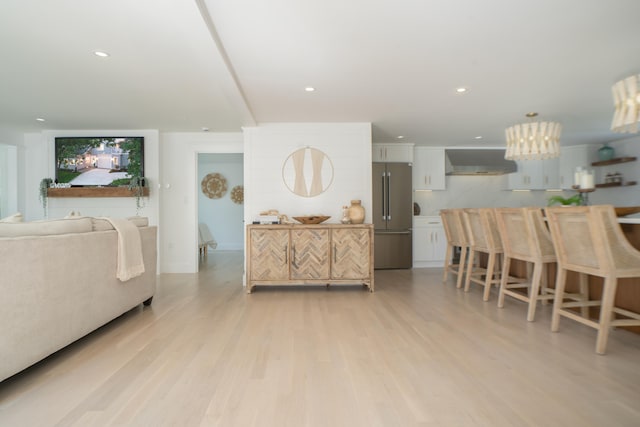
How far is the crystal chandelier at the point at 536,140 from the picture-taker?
3.53 metres

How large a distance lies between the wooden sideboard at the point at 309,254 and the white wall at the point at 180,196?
1.82 meters

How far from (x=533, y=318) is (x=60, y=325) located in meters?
3.45

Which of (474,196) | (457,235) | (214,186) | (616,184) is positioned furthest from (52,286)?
(616,184)

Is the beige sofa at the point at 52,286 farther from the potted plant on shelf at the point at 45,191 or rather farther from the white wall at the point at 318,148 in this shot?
the potted plant on shelf at the point at 45,191

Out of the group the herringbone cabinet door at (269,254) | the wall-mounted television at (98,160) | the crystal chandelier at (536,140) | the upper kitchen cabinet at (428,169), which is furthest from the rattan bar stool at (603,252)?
the wall-mounted television at (98,160)

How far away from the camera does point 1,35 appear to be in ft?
7.73

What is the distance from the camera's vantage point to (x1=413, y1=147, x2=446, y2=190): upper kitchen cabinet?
623cm

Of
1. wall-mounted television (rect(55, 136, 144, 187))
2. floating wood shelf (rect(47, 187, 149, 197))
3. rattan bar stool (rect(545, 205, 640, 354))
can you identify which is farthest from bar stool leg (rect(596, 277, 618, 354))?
wall-mounted television (rect(55, 136, 144, 187))

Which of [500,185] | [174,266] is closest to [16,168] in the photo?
[174,266]

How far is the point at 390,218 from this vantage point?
569cm

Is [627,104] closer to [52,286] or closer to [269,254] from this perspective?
[269,254]

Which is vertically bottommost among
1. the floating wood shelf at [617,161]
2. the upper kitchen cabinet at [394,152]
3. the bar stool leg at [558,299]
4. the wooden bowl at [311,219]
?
the bar stool leg at [558,299]

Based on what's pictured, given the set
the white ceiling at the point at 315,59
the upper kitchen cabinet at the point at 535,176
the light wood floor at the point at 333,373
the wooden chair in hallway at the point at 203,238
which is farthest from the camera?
the wooden chair in hallway at the point at 203,238

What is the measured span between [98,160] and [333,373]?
507 cm
